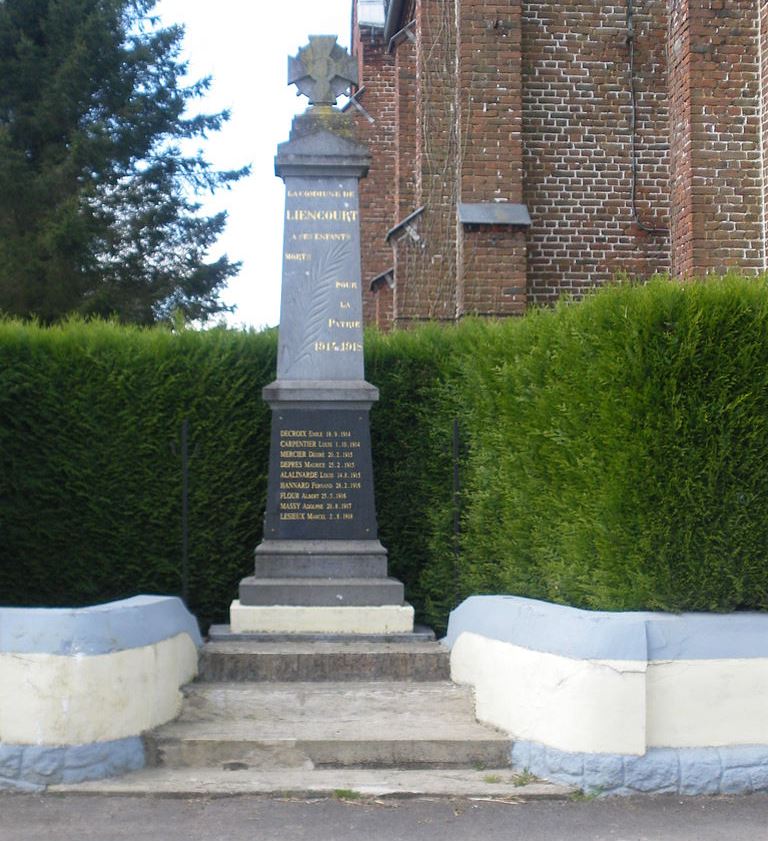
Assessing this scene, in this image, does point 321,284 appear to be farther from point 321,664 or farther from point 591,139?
point 591,139

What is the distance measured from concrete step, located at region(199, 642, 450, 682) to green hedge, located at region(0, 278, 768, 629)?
0.85 metres

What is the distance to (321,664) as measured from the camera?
23.2 ft

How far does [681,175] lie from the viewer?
11.9m

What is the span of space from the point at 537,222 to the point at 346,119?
4759 mm

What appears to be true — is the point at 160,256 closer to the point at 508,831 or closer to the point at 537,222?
the point at 537,222

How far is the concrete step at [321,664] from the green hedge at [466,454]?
0.85 m

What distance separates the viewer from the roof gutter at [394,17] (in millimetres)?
16594

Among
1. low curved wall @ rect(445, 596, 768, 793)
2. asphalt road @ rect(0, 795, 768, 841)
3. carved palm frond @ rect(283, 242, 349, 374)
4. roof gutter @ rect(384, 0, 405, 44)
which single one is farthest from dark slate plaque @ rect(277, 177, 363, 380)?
roof gutter @ rect(384, 0, 405, 44)

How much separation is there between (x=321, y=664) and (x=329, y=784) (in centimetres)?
162

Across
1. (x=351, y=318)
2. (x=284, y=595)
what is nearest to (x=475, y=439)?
(x=351, y=318)

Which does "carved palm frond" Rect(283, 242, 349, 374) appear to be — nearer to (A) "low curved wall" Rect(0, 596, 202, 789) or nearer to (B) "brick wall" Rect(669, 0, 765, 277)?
(A) "low curved wall" Rect(0, 596, 202, 789)

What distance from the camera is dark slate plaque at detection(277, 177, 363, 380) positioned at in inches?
329

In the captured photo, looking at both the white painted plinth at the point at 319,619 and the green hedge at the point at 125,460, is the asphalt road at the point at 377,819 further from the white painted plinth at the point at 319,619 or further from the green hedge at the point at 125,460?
the green hedge at the point at 125,460

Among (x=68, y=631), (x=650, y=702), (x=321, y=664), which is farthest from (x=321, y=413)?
(x=650, y=702)
